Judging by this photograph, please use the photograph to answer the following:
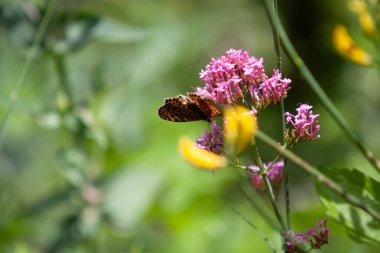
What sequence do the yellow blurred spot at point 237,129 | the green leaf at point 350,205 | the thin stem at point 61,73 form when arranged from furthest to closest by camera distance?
1. the thin stem at point 61,73
2. the green leaf at point 350,205
3. the yellow blurred spot at point 237,129

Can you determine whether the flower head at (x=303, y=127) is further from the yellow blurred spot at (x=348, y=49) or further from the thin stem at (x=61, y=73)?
the thin stem at (x=61, y=73)

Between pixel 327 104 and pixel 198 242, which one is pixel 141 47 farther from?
pixel 327 104

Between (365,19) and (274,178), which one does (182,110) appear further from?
(365,19)

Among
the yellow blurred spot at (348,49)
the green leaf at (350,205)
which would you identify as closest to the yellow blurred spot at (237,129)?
the green leaf at (350,205)

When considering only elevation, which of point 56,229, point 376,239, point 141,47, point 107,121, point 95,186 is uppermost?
point 141,47

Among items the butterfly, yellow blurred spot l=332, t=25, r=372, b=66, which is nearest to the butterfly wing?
the butterfly

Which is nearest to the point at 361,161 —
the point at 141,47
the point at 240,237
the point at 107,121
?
the point at 240,237

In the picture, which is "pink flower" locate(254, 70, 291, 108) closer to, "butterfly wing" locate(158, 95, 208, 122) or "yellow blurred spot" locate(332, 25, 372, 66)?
"butterfly wing" locate(158, 95, 208, 122)

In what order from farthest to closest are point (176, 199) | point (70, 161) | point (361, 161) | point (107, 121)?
point (361, 161)
point (176, 199)
point (107, 121)
point (70, 161)
